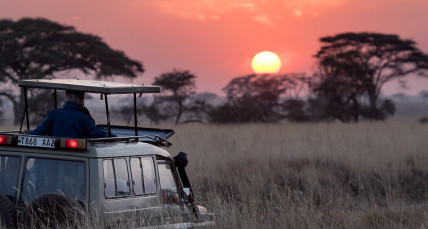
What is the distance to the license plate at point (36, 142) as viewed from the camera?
6401 mm

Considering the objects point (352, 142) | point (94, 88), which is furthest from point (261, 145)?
point (94, 88)

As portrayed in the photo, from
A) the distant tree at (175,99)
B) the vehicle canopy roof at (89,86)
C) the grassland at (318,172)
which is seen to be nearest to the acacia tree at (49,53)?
the distant tree at (175,99)

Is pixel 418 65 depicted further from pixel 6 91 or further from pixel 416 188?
pixel 416 188

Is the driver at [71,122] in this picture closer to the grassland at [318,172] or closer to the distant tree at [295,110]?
the grassland at [318,172]

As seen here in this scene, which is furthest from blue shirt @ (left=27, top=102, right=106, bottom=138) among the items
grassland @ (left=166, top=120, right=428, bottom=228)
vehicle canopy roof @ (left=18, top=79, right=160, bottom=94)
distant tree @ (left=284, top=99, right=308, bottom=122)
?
A: distant tree @ (left=284, top=99, right=308, bottom=122)

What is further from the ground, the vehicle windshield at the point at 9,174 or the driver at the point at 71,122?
the driver at the point at 71,122

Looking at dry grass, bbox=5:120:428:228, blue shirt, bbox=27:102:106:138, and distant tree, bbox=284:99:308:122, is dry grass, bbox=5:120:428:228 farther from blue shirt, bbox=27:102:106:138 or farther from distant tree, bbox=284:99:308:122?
distant tree, bbox=284:99:308:122

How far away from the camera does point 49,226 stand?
6.39m

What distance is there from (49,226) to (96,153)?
2.32ft

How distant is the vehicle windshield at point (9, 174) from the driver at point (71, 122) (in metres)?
0.47

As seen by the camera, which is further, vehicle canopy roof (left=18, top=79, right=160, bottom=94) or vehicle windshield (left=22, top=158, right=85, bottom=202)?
vehicle canopy roof (left=18, top=79, right=160, bottom=94)

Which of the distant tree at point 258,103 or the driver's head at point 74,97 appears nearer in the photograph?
the driver's head at point 74,97

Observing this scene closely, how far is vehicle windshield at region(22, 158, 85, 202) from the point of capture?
252 inches

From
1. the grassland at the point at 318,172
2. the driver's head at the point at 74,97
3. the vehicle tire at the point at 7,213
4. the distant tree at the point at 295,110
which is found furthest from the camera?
the distant tree at the point at 295,110
